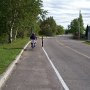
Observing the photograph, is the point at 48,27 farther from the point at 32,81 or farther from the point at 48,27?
the point at 32,81

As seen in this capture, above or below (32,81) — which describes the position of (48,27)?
below

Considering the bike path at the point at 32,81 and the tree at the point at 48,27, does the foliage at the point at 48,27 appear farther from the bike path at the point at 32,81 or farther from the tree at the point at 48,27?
the bike path at the point at 32,81

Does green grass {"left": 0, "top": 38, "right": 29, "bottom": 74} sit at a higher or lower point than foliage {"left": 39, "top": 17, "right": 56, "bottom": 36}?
higher

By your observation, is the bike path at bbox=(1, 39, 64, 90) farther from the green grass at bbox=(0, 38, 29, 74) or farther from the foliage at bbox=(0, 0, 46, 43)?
the foliage at bbox=(0, 0, 46, 43)

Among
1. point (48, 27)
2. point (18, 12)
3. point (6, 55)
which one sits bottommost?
point (48, 27)

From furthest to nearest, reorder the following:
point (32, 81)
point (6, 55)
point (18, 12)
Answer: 1. point (18, 12)
2. point (6, 55)
3. point (32, 81)

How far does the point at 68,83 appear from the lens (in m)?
14.2

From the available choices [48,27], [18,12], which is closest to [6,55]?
[18,12]

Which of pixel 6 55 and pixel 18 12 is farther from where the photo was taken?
pixel 18 12

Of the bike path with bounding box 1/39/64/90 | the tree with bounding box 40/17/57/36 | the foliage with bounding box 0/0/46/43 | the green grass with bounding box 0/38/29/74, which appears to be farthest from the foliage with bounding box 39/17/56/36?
the bike path with bounding box 1/39/64/90

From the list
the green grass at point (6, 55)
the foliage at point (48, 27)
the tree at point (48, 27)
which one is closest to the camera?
the green grass at point (6, 55)

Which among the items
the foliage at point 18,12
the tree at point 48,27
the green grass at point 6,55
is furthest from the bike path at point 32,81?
the tree at point 48,27

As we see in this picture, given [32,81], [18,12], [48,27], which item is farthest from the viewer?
[48,27]

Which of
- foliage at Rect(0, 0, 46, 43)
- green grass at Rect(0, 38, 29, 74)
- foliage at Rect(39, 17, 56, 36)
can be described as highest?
foliage at Rect(0, 0, 46, 43)
